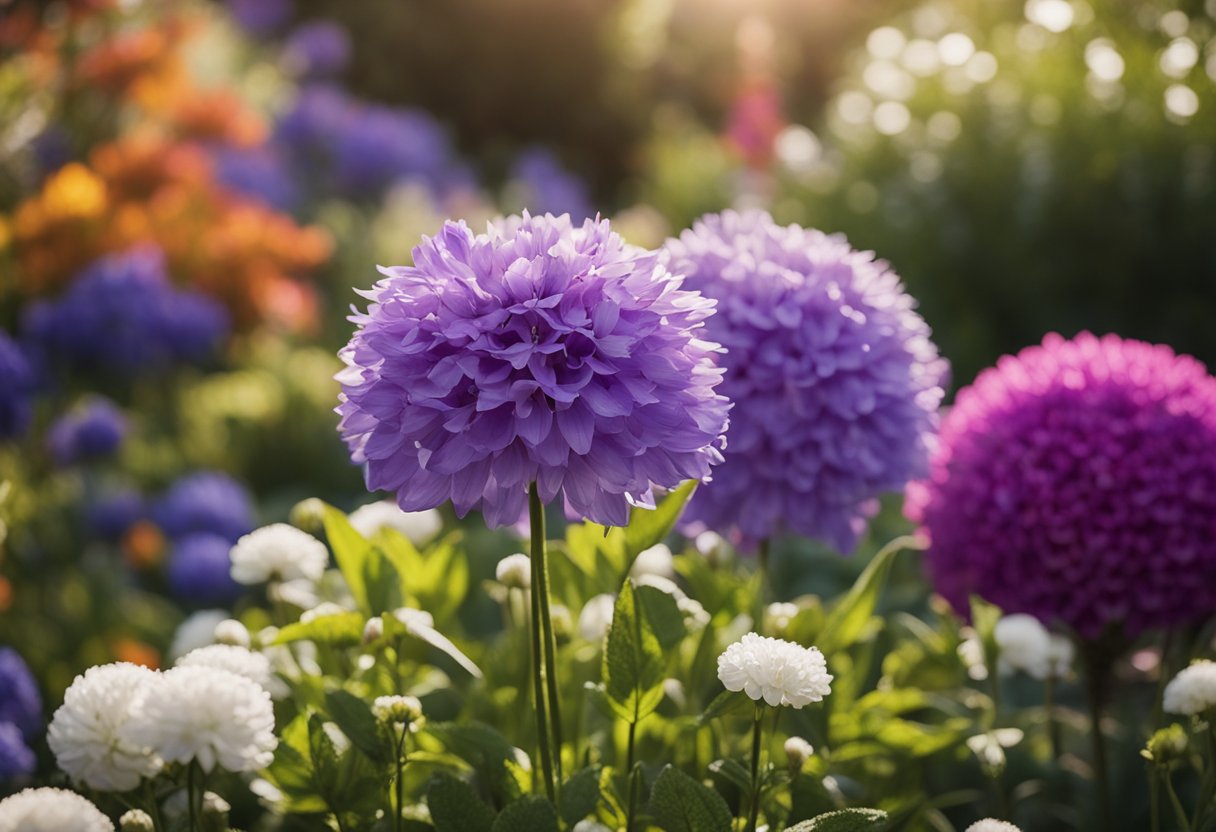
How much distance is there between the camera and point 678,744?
1375 mm

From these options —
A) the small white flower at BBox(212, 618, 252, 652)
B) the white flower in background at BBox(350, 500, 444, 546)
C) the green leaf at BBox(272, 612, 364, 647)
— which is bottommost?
the green leaf at BBox(272, 612, 364, 647)

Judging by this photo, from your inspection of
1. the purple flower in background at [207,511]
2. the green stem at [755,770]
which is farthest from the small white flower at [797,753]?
the purple flower in background at [207,511]

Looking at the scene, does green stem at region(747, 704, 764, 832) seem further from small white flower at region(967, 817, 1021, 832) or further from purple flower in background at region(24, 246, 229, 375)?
purple flower in background at region(24, 246, 229, 375)

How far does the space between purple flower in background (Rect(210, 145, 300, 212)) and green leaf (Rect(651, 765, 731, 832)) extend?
3902 millimetres

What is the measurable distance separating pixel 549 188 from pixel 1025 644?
4.57 metres

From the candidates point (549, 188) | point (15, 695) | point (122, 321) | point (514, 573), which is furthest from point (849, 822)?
point (549, 188)

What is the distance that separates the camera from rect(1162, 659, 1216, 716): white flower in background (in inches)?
44.4

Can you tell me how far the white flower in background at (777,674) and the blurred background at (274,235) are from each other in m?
1.12

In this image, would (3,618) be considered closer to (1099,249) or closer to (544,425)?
(544,425)

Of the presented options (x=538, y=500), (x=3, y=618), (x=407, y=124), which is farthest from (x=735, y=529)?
(x=407, y=124)

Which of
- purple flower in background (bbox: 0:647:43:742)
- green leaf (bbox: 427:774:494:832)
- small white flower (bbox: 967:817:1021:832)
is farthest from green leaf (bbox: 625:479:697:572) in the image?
purple flower in background (bbox: 0:647:43:742)

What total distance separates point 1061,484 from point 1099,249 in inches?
75.5

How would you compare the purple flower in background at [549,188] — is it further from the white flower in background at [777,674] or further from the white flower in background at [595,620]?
the white flower in background at [777,674]

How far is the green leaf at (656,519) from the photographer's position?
1.28 meters
